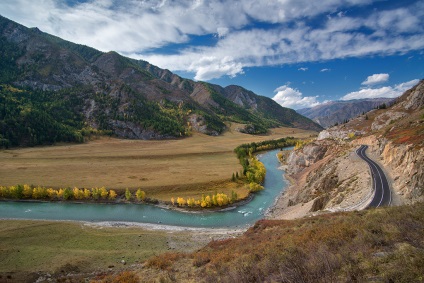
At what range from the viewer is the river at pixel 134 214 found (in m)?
70.3

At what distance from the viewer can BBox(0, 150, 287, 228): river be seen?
70.3 metres

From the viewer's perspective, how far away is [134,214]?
248 ft

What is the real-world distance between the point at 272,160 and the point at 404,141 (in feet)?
312

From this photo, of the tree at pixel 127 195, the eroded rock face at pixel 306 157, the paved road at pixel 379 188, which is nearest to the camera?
the paved road at pixel 379 188

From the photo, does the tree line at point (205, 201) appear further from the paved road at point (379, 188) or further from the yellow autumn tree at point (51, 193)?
the paved road at point (379, 188)

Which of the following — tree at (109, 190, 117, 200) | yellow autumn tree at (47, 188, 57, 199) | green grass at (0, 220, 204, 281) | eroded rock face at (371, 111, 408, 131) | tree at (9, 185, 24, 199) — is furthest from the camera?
eroded rock face at (371, 111, 408, 131)

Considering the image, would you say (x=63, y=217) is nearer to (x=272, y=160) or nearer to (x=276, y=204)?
(x=276, y=204)

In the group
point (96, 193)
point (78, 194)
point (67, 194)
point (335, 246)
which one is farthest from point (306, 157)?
point (335, 246)

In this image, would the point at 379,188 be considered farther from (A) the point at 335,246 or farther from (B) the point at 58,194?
(B) the point at 58,194

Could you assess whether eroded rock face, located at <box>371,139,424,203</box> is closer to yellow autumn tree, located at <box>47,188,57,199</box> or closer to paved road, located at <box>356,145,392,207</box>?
paved road, located at <box>356,145,392,207</box>

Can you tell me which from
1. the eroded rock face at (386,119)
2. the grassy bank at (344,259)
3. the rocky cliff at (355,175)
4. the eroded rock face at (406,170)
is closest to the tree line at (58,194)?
the rocky cliff at (355,175)

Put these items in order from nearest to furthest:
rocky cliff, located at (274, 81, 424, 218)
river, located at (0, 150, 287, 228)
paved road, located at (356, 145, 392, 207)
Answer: paved road, located at (356, 145, 392, 207) → rocky cliff, located at (274, 81, 424, 218) → river, located at (0, 150, 287, 228)

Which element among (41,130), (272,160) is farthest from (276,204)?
(41,130)

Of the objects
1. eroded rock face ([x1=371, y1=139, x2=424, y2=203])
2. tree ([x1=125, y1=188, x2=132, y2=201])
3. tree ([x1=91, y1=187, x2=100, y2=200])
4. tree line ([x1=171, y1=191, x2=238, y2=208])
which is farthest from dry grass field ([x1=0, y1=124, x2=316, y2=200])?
eroded rock face ([x1=371, y1=139, x2=424, y2=203])
